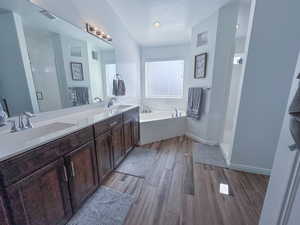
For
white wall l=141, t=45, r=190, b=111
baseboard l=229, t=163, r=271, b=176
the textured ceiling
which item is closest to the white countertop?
the textured ceiling

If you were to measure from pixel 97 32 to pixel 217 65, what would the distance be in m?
2.15

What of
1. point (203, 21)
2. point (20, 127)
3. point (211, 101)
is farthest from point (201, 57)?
point (20, 127)

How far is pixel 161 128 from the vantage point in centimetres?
301

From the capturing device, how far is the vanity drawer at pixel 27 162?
723mm

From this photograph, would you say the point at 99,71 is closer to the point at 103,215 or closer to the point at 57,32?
the point at 57,32

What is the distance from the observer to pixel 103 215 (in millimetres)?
1304

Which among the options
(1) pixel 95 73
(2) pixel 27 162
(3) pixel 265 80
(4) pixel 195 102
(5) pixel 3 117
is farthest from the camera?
(4) pixel 195 102

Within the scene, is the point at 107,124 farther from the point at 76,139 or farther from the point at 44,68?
the point at 44,68

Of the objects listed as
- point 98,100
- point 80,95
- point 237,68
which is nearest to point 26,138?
point 80,95

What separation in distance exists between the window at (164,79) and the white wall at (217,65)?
3.26ft

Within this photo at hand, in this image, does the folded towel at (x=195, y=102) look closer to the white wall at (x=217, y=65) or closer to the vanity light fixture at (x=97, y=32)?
the white wall at (x=217, y=65)

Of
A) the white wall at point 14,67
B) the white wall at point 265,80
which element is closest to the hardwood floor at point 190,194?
the white wall at point 265,80

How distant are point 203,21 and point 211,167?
2.74 m

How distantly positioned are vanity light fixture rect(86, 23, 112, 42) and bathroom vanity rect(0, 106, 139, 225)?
4.29 feet
